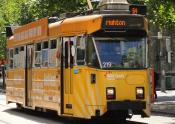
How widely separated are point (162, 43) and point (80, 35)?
4142 centimetres

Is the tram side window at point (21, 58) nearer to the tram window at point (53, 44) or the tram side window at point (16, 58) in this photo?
the tram side window at point (16, 58)

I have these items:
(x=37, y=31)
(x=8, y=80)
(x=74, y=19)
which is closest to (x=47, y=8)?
(x=8, y=80)

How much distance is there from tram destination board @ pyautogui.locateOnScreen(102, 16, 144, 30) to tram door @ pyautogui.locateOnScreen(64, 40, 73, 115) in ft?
4.46

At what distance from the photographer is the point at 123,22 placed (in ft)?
54.3

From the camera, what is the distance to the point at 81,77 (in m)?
16.6

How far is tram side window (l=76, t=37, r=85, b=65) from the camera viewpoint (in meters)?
16.5

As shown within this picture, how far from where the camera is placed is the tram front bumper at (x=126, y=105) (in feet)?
52.3

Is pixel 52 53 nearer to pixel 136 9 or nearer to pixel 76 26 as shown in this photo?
pixel 76 26

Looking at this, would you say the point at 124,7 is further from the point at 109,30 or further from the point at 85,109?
the point at 85,109

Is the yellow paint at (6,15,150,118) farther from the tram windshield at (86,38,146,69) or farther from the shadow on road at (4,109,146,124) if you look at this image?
the shadow on road at (4,109,146,124)

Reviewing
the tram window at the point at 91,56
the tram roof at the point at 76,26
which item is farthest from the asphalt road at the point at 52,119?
the tram roof at the point at 76,26

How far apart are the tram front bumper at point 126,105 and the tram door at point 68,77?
1.52m

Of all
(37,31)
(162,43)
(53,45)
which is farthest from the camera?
(162,43)

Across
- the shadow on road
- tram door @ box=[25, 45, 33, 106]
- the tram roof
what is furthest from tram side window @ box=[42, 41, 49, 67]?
the shadow on road
